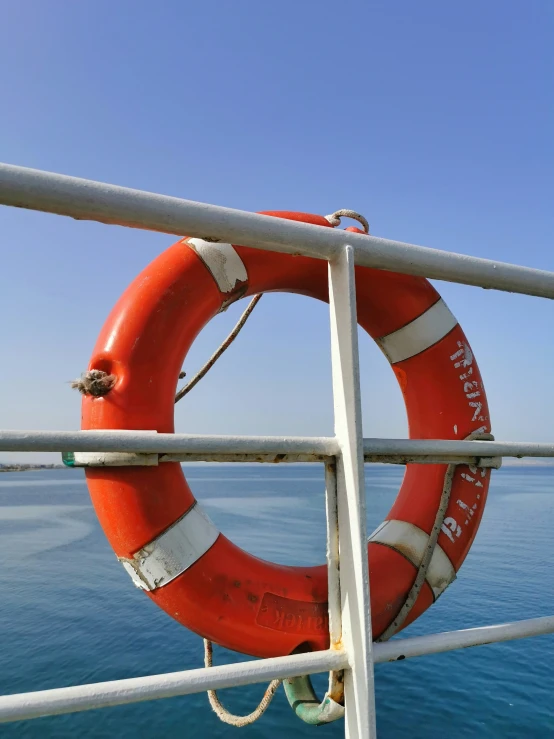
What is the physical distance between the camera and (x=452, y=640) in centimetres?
96

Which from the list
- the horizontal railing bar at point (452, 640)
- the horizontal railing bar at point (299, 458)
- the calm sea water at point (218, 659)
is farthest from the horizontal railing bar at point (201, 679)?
the calm sea water at point (218, 659)

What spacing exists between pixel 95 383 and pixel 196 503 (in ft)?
1.25

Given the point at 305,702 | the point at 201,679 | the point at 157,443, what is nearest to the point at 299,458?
the point at 157,443

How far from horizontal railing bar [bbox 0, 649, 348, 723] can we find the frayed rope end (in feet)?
2.11

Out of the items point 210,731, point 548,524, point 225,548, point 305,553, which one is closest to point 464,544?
point 225,548

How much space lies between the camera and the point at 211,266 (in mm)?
1436

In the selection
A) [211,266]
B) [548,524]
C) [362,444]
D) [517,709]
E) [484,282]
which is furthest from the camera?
[548,524]

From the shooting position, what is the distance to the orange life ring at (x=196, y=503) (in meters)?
1.20

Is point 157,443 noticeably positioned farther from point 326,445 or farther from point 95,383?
point 95,383

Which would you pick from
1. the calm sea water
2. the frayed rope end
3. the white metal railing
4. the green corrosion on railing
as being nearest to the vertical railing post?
the white metal railing

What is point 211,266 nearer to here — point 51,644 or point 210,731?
point 210,731

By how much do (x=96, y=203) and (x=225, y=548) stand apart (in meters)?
0.86

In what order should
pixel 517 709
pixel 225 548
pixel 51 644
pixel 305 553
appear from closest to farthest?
pixel 225 548
pixel 517 709
pixel 51 644
pixel 305 553

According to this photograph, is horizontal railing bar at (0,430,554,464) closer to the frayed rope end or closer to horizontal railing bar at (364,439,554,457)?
horizontal railing bar at (364,439,554,457)
